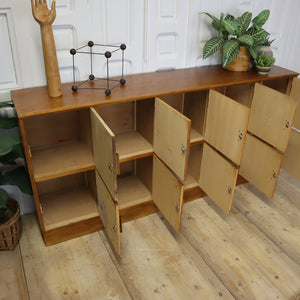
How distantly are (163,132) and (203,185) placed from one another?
63cm

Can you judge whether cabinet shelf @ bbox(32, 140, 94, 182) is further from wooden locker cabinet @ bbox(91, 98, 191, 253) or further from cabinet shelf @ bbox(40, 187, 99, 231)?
cabinet shelf @ bbox(40, 187, 99, 231)

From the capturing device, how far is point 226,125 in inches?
75.1

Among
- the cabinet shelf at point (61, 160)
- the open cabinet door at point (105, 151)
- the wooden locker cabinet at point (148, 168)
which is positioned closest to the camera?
the open cabinet door at point (105, 151)

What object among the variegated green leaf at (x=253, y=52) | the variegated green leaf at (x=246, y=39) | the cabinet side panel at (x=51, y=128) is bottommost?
the cabinet side panel at (x=51, y=128)

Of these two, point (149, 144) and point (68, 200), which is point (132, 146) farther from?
point (68, 200)

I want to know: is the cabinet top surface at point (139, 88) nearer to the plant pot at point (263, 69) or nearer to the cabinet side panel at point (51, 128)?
the plant pot at point (263, 69)

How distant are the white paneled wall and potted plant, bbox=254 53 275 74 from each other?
0.31 metres

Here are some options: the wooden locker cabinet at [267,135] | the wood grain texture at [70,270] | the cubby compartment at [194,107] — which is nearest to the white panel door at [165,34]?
the cubby compartment at [194,107]

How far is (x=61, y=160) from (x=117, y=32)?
83cm

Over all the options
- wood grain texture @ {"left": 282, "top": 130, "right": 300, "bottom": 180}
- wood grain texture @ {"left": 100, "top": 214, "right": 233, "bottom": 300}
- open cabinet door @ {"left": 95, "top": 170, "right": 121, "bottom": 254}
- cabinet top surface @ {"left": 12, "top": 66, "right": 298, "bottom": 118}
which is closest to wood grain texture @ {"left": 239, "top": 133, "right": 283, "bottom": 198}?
wood grain texture @ {"left": 282, "top": 130, "right": 300, "bottom": 180}

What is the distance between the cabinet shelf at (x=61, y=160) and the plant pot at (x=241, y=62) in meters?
1.13

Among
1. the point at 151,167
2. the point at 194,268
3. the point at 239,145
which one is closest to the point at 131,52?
the point at 151,167

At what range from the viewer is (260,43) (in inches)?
85.0

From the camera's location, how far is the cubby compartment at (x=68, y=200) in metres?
1.99
